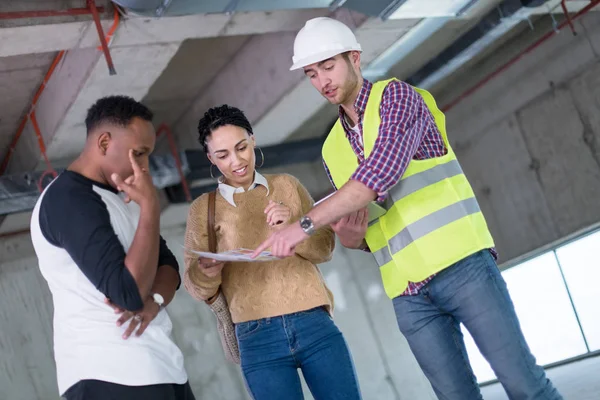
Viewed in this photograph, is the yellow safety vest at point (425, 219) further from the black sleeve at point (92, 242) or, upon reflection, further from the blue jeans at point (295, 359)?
the black sleeve at point (92, 242)

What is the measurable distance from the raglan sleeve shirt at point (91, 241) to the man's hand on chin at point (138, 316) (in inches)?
1.2

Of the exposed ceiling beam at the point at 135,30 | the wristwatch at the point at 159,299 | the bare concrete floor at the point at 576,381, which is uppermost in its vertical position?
the exposed ceiling beam at the point at 135,30

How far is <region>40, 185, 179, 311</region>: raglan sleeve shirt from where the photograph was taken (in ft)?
6.57

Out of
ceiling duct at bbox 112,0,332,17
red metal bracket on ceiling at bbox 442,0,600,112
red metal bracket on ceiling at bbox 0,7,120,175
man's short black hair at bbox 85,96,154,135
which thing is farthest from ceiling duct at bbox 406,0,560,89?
man's short black hair at bbox 85,96,154,135

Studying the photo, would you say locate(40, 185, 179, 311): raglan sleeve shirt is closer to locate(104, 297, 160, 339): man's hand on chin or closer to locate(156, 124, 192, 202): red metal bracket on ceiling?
locate(104, 297, 160, 339): man's hand on chin

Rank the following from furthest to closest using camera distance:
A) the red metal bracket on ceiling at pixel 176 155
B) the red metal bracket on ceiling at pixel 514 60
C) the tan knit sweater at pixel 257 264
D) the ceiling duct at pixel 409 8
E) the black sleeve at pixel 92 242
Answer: the red metal bracket on ceiling at pixel 176 155, the red metal bracket on ceiling at pixel 514 60, the ceiling duct at pixel 409 8, the tan knit sweater at pixel 257 264, the black sleeve at pixel 92 242

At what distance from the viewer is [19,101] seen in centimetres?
586

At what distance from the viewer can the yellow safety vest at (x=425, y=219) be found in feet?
7.93

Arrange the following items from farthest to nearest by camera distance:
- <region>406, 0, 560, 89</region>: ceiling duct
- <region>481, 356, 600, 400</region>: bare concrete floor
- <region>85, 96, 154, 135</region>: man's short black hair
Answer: <region>406, 0, 560, 89</region>: ceiling duct < <region>481, 356, 600, 400</region>: bare concrete floor < <region>85, 96, 154, 135</region>: man's short black hair

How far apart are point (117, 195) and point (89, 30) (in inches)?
93.0

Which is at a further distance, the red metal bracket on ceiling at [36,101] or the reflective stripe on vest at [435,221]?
the red metal bracket on ceiling at [36,101]

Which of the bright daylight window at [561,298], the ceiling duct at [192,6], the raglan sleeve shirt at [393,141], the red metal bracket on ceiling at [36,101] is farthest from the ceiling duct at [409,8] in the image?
the bright daylight window at [561,298]

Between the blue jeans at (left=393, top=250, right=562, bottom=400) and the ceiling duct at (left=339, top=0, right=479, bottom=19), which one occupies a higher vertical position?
the ceiling duct at (left=339, top=0, right=479, bottom=19)

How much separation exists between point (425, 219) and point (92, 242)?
40.5 inches
